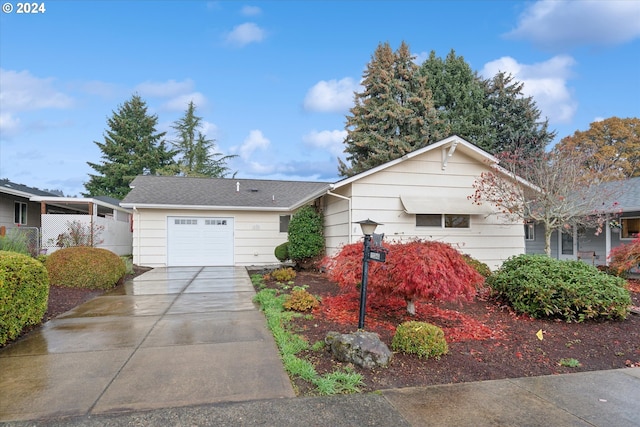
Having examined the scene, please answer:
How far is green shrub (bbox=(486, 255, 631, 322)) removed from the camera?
570 cm

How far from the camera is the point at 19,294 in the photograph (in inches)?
187

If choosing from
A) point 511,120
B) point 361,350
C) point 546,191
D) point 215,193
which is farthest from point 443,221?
point 511,120

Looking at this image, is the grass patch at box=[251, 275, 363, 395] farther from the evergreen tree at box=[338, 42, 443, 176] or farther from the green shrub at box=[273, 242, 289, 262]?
the evergreen tree at box=[338, 42, 443, 176]

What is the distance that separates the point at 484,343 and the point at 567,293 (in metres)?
2.12

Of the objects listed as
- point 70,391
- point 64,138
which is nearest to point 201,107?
point 64,138

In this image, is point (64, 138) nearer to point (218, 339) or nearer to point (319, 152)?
point (218, 339)

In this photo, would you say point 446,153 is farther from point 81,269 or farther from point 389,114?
point 389,114

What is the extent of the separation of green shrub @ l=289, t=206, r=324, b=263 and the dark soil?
5.33m

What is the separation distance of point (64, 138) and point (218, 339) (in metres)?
12.3

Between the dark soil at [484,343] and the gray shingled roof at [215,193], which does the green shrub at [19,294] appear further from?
the gray shingled roof at [215,193]

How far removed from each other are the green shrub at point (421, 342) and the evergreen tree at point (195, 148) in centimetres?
3200

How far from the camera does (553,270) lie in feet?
20.6

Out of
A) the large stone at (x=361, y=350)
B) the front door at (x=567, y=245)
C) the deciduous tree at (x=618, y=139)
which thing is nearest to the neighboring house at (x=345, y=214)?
the large stone at (x=361, y=350)

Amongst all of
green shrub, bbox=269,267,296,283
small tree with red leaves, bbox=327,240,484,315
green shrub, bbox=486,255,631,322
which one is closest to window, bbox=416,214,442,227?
green shrub, bbox=269,267,296,283
